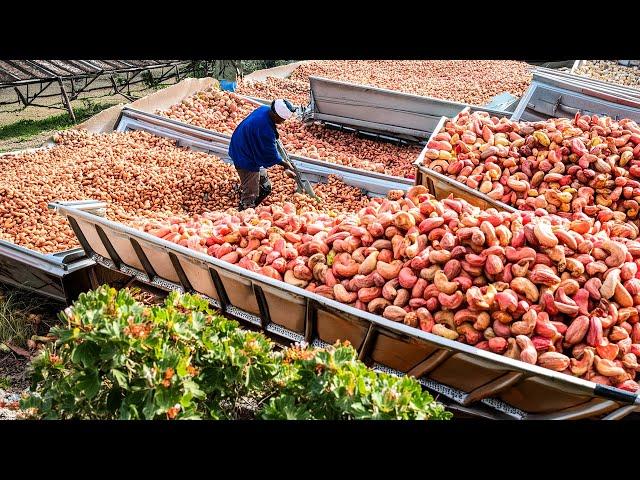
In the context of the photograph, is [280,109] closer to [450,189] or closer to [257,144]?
[257,144]

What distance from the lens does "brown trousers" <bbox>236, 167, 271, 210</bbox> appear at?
260 inches

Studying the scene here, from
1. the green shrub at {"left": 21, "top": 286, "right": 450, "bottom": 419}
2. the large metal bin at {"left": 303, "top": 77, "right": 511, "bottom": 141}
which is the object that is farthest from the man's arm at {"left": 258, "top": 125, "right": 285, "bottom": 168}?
the green shrub at {"left": 21, "top": 286, "right": 450, "bottom": 419}

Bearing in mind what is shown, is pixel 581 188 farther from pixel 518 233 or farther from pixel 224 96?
pixel 224 96

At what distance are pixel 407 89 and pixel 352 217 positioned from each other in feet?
22.3

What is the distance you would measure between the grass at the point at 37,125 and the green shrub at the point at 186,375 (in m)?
9.03

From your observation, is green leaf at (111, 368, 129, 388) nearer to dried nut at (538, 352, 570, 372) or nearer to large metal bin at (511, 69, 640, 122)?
dried nut at (538, 352, 570, 372)

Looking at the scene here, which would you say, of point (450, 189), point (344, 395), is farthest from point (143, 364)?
point (450, 189)

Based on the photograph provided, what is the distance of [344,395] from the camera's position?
2412mm

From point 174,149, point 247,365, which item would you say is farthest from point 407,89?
point 247,365

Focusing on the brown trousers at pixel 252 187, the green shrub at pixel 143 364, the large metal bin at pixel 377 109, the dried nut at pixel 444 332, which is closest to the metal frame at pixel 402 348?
the dried nut at pixel 444 332

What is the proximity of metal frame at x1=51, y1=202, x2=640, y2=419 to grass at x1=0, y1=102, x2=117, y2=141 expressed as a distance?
7.19 m

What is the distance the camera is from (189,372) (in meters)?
2.51

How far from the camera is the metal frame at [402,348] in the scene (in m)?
3.12

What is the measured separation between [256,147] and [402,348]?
11.9 ft
